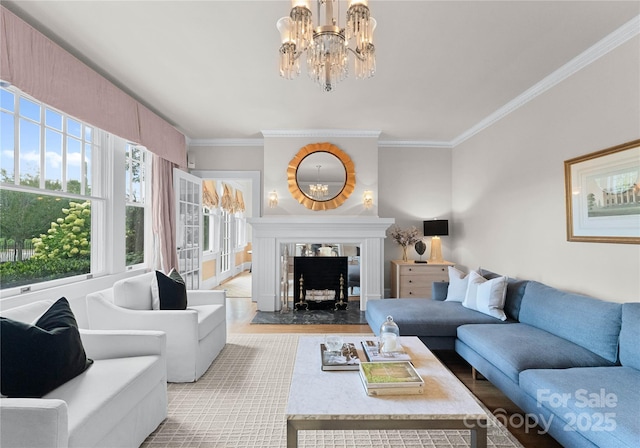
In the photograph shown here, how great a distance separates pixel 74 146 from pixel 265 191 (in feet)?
7.86

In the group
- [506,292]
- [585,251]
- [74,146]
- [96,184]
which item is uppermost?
[74,146]

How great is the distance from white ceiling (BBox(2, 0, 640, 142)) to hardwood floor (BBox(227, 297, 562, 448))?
2.67 m

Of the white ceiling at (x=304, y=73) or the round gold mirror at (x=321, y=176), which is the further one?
the round gold mirror at (x=321, y=176)

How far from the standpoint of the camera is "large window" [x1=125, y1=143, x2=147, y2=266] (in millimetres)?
3805

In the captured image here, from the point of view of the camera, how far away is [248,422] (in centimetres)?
204

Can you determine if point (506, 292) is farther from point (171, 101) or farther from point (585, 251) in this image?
point (171, 101)

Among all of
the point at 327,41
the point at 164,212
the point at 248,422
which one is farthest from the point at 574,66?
the point at 164,212

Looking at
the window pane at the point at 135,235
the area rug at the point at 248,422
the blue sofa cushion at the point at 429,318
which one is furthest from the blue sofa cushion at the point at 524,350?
the window pane at the point at 135,235

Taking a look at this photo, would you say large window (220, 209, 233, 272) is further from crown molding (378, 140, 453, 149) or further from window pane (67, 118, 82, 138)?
window pane (67, 118, 82, 138)

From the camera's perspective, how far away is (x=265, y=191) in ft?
16.0

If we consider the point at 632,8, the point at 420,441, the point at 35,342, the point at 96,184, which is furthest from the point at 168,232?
the point at 632,8

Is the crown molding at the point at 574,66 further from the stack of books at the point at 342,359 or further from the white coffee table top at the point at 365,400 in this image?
the stack of books at the point at 342,359

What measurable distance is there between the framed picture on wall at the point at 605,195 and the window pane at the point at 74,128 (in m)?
4.49

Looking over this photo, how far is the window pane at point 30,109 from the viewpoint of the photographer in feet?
8.02
